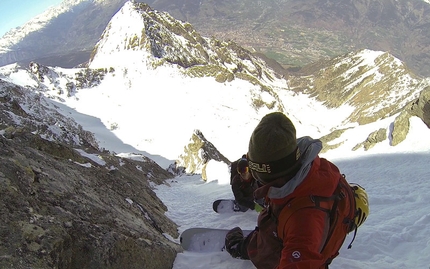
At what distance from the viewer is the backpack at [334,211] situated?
2.52m

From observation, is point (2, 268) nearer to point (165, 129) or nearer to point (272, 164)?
point (272, 164)

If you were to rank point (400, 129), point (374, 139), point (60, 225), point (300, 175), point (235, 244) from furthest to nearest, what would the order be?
point (374, 139), point (400, 129), point (235, 244), point (60, 225), point (300, 175)

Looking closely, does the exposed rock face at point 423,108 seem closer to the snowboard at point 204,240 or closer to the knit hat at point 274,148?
the snowboard at point 204,240

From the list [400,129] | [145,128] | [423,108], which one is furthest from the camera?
[145,128]

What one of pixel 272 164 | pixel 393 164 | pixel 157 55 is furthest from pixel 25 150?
pixel 157 55

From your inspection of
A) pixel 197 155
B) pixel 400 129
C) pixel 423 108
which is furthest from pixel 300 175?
pixel 197 155

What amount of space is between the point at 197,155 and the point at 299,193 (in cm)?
2371

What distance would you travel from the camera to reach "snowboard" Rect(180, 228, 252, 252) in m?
4.80

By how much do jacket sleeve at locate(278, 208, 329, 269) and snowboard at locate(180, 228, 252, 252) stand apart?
2.39 meters

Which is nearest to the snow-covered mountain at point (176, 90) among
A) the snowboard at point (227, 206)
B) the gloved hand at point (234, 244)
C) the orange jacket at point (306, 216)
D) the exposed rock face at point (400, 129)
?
the exposed rock face at point (400, 129)

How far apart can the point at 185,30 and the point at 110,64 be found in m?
23.8

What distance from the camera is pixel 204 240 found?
5023mm

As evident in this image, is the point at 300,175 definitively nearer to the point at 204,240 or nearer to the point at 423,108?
the point at 204,240

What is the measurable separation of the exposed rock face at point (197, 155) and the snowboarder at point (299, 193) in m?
21.9
